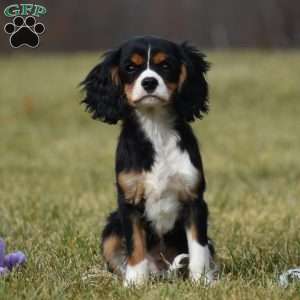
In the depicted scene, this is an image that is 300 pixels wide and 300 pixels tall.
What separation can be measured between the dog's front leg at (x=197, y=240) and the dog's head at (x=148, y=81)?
1.66 ft

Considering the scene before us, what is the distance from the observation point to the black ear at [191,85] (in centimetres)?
442

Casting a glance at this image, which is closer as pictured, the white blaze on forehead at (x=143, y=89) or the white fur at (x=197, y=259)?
the white blaze on forehead at (x=143, y=89)

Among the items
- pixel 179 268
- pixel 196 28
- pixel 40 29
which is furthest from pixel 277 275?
pixel 196 28

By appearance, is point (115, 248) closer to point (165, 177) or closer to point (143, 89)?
point (165, 177)

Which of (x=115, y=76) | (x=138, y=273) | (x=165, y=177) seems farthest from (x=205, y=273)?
(x=115, y=76)

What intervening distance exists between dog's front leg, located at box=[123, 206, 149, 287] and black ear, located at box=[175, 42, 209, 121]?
0.63 m

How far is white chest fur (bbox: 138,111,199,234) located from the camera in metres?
4.28

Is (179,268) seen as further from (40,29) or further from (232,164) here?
(232,164)

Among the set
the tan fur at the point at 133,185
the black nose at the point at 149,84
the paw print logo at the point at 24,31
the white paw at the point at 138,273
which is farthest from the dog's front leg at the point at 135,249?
the paw print logo at the point at 24,31

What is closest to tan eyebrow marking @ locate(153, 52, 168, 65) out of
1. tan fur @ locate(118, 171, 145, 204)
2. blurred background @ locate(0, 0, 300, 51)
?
tan fur @ locate(118, 171, 145, 204)

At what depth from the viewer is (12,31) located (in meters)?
4.71

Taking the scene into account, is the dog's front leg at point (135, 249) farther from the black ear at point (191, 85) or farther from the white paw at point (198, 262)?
the black ear at point (191, 85)

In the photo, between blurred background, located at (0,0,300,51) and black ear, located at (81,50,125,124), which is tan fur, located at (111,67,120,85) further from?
blurred background, located at (0,0,300,51)

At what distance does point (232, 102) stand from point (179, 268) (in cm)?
1473
